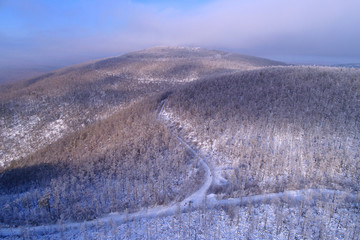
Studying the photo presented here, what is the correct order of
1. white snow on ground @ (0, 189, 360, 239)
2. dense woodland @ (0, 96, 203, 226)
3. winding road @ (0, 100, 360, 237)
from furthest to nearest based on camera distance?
dense woodland @ (0, 96, 203, 226) < winding road @ (0, 100, 360, 237) < white snow on ground @ (0, 189, 360, 239)

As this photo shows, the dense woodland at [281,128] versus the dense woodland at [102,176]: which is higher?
the dense woodland at [281,128]

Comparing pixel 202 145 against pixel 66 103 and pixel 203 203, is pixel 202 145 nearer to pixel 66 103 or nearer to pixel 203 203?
pixel 203 203

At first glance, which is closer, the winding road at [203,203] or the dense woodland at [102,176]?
the winding road at [203,203]

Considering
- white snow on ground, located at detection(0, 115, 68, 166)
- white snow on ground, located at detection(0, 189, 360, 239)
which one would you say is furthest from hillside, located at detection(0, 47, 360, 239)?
white snow on ground, located at detection(0, 115, 68, 166)

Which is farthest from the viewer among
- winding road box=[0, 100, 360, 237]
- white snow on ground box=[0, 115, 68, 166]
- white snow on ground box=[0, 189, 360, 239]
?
white snow on ground box=[0, 115, 68, 166]

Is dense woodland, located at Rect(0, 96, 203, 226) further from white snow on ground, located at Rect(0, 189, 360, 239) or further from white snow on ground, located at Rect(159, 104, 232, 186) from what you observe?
white snow on ground, located at Rect(159, 104, 232, 186)

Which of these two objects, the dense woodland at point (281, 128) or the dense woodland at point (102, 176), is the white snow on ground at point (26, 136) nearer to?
the dense woodland at point (102, 176)

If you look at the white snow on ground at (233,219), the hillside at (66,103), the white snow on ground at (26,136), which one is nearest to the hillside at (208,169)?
the white snow on ground at (233,219)

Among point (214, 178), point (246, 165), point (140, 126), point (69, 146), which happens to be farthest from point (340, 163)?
point (69, 146)
